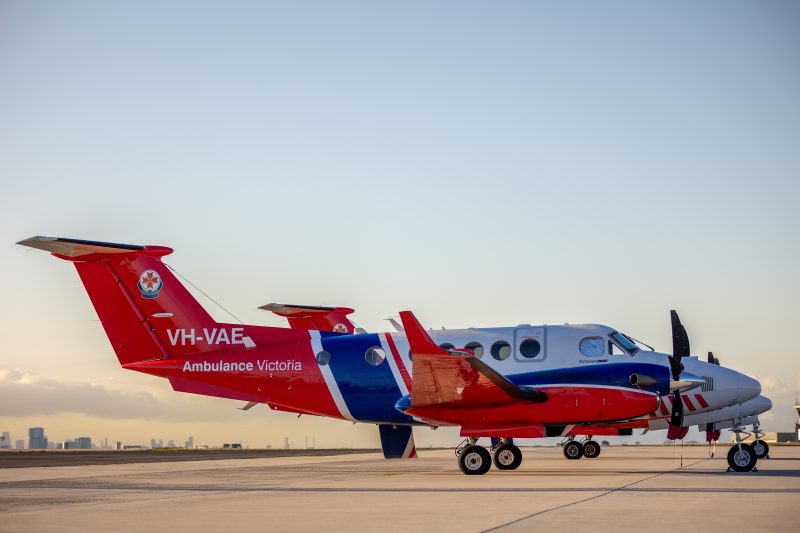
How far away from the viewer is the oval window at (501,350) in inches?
890

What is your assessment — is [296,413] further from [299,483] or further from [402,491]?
[402,491]

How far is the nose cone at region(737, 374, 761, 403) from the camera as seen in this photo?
2317 cm

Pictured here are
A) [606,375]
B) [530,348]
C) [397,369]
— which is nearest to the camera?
[606,375]

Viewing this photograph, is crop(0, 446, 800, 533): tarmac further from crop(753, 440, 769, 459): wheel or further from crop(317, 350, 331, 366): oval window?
crop(753, 440, 769, 459): wheel

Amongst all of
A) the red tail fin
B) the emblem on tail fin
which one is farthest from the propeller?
the emblem on tail fin

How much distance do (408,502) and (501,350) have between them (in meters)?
9.48

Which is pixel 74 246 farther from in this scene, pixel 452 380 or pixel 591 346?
pixel 591 346

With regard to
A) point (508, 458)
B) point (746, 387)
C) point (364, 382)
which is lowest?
point (508, 458)

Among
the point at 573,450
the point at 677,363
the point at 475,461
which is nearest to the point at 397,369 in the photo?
the point at 475,461

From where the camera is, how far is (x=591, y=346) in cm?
2244

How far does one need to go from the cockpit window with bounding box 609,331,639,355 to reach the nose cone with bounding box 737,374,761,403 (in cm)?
290

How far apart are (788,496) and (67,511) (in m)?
10.4

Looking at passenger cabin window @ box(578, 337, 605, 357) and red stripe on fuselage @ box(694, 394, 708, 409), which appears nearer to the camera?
passenger cabin window @ box(578, 337, 605, 357)

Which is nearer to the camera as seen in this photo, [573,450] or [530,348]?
[530,348]
